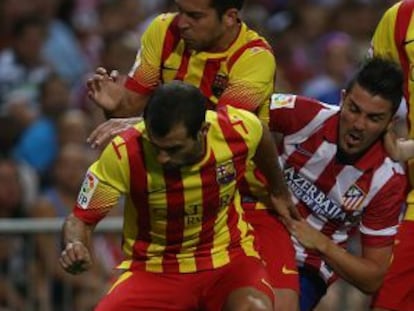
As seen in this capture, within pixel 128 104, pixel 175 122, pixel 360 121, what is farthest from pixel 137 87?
pixel 360 121

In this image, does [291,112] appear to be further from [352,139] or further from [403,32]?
[403,32]

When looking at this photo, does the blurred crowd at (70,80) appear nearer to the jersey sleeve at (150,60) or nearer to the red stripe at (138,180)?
the jersey sleeve at (150,60)

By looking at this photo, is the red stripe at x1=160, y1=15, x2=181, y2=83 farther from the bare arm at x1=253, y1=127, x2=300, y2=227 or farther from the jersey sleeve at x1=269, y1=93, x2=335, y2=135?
the bare arm at x1=253, y1=127, x2=300, y2=227

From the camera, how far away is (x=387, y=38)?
8547 mm

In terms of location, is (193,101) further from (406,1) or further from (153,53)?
(406,1)

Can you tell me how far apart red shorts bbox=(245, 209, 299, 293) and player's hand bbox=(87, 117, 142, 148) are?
0.91 meters

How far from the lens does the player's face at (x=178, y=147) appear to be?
24.6 ft

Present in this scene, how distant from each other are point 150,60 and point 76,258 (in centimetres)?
133

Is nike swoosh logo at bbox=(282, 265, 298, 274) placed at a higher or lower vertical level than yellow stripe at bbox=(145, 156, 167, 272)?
lower

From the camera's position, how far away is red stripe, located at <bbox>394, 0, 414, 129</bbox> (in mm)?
8469

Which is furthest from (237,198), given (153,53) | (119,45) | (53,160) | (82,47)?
(82,47)

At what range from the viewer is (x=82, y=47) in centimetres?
1400

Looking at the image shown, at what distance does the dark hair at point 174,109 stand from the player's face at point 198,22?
1.58 ft

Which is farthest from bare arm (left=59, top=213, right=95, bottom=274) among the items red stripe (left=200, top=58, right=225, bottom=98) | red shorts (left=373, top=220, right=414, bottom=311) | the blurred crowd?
the blurred crowd
